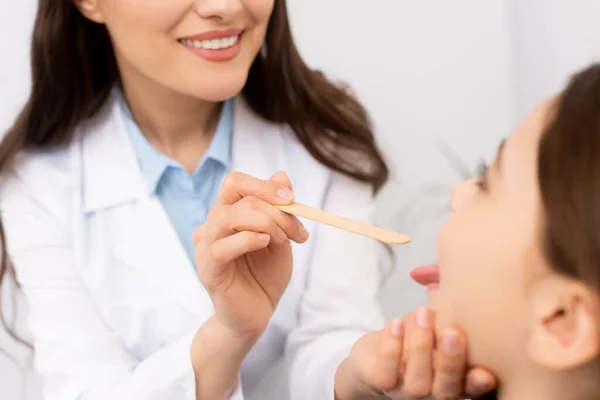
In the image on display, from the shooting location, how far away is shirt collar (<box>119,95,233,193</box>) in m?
0.71

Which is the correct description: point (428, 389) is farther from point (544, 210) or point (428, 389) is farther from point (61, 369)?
point (61, 369)

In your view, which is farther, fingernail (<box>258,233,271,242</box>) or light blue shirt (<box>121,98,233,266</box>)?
light blue shirt (<box>121,98,233,266</box>)

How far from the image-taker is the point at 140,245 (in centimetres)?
68

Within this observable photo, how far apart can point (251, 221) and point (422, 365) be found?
6.1 inches

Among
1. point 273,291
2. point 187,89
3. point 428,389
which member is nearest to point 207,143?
point 187,89

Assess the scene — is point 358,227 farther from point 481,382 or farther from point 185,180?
point 185,180

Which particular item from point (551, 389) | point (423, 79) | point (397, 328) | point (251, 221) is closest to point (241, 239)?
point (251, 221)

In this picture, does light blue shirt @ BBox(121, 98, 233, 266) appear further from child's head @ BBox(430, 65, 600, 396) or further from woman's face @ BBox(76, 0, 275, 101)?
child's head @ BBox(430, 65, 600, 396)

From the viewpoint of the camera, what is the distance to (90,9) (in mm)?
662

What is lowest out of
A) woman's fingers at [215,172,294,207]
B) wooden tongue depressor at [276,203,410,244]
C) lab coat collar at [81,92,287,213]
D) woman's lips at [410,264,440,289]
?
lab coat collar at [81,92,287,213]

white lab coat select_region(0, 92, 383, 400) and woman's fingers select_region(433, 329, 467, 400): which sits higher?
woman's fingers select_region(433, 329, 467, 400)

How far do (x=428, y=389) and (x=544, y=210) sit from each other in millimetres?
152

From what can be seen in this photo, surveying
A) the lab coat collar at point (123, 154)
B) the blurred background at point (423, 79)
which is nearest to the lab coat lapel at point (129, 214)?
the lab coat collar at point (123, 154)

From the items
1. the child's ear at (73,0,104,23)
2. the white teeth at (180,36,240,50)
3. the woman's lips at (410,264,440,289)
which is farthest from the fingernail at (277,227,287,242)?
the child's ear at (73,0,104,23)
